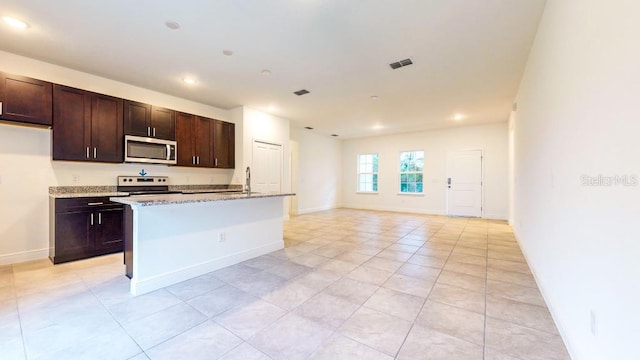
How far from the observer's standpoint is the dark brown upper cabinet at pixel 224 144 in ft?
18.2

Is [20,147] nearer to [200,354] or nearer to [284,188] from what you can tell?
[200,354]

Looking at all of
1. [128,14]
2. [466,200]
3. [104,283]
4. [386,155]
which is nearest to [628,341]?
[104,283]

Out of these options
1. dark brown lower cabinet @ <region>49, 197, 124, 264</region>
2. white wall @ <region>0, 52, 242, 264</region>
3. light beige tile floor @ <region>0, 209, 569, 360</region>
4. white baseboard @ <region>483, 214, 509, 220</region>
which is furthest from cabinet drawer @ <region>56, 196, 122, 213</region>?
white baseboard @ <region>483, 214, 509, 220</region>

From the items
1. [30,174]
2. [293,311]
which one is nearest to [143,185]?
[30,174]

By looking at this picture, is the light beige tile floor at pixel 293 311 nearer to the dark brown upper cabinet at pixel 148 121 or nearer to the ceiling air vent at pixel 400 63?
the dark brown upper cabinet at pixel 148 121

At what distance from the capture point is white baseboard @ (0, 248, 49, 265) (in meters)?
3.38

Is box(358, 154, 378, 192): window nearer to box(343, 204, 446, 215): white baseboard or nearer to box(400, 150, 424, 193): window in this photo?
box(343, 204, 446, 215): white baseboard

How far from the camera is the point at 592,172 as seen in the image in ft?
4.66

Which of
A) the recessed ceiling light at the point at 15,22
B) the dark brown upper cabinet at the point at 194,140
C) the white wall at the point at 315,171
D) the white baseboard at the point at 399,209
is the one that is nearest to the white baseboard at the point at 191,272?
the dark brown upper cabinet at the point at 194,140

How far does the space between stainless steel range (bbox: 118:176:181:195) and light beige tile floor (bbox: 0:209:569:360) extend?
1228 mm

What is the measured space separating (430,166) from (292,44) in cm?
655

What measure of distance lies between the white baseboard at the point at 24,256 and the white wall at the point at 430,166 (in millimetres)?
8150

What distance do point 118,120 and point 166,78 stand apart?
1041 millimetres

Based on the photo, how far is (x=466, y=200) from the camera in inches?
299
